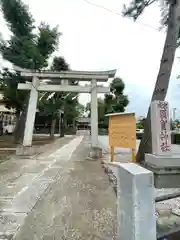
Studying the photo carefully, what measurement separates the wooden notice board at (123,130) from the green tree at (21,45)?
7.69 metres

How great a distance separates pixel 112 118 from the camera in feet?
27.8

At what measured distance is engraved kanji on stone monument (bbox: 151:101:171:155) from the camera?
10.3 ft

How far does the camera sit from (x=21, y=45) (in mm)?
14188

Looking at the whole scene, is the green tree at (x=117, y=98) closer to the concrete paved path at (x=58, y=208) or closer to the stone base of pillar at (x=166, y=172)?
the concrete paved path at (x=58, y=208)

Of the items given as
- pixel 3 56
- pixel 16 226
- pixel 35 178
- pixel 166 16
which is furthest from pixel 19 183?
pixel 3 56

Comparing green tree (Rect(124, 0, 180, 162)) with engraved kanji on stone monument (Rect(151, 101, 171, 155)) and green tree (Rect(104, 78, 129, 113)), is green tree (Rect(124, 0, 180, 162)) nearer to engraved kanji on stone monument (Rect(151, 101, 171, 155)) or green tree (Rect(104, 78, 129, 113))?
engraved kanji on stone monument (Rect(151, 101, 171, 155))

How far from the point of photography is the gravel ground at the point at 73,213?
276cm

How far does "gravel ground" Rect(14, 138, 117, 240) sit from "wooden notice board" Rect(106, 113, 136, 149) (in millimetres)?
2134

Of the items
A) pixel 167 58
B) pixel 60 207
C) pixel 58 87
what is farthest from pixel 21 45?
pixel 60 207

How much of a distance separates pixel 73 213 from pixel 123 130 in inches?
176

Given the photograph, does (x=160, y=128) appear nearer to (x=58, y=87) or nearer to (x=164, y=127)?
(x=164, y=127)

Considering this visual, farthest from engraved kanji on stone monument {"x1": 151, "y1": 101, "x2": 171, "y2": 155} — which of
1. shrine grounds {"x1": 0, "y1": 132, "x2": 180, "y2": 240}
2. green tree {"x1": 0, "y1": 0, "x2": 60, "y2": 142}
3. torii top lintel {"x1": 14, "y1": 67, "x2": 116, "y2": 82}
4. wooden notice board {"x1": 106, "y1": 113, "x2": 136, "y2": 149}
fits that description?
green tree {"x1": 0, "y1": 0, "x2": 60, "y2": 142}

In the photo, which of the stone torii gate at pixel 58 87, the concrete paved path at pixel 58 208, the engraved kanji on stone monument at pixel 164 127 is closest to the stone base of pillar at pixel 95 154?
the stone torii gate at pixel 58 87

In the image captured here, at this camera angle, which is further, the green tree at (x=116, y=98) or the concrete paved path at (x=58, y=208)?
the green tree at (x=116, y=98)
